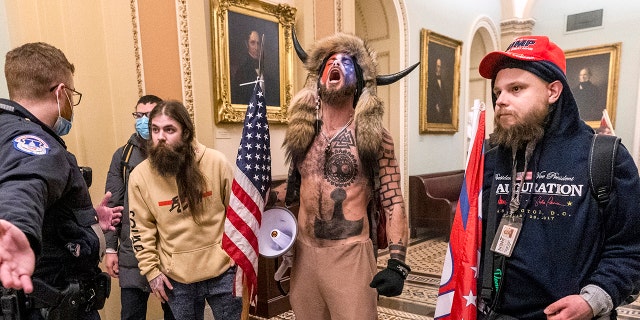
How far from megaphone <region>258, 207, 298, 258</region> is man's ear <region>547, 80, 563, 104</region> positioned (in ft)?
4.18

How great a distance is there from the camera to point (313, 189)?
2.04 meters

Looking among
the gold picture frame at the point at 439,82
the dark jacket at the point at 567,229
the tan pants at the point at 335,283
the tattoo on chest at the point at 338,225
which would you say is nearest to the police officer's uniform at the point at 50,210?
the tan pants at the point at 335,283

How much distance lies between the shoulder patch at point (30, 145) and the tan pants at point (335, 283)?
1.19m

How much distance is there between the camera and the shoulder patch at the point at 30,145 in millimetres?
1340

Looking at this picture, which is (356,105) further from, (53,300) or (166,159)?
(53,300)

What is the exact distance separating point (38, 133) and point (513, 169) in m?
1.87

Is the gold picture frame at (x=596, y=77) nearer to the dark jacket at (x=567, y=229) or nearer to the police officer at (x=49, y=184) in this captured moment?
the dark jacket at (x=567, y=229)

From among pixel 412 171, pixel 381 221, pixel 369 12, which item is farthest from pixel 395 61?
pixel 381 221

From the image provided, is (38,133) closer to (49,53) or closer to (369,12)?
(49,53)

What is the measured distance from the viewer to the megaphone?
2068 millimetres

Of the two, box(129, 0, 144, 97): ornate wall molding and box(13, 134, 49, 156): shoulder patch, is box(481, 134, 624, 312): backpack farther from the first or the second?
box(129, 0, 144, 97): ornate wall molding

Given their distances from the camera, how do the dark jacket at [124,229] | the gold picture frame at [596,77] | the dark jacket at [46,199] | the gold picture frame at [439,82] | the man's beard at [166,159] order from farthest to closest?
the gold picture frame at [596,77]
the gold picture frame at [439,82]
the dark jacket at [124,229]
the man's beard at [166,159]
the dark jacket at [46,199]

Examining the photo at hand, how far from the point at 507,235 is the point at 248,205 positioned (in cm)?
123

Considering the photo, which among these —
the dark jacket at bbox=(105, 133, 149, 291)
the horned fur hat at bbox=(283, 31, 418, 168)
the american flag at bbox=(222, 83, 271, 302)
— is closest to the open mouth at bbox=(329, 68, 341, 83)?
the horned fur hat at bbox=(283, 31, 418, 168)
